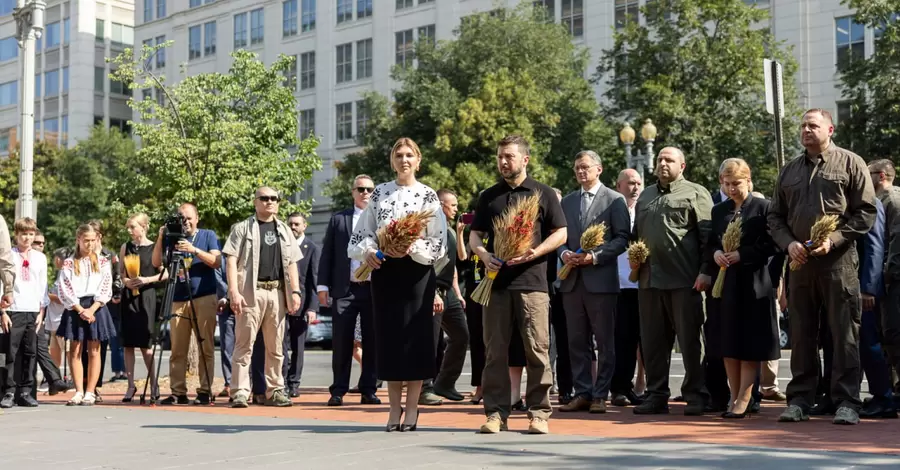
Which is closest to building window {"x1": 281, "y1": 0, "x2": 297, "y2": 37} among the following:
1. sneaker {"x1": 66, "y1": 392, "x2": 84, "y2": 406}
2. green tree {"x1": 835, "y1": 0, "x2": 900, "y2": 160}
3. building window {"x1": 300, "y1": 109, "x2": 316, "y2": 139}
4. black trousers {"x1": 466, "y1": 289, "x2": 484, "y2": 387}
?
building window {"x1": 300, "y1": 109, "x2": 316, "y2": 139}

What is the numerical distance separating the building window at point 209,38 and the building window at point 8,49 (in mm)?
18891

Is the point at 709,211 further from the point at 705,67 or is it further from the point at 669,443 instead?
the point at 705,67

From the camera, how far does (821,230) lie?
27.9 ft

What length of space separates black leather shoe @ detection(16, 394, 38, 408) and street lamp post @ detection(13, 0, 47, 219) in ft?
22.0

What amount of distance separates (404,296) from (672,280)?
255 cm

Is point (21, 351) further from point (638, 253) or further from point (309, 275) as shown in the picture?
point (638, 253)

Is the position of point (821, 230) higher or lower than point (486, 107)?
lower

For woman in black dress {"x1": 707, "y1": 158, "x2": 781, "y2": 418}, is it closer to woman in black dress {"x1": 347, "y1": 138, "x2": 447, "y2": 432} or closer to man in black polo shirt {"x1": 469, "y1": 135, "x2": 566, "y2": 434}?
man in black polo shirt {"x1": 469, "y1": 135, "x2": 566, "y2": 434}

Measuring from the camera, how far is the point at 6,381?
11734 mm

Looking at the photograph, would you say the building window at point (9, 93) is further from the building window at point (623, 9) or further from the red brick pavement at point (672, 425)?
the red brick pavement at point (672, 425)

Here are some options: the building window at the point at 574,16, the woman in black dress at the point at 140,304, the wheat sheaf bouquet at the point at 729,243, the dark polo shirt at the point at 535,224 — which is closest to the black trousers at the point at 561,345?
the wheat sheaf bouquet at the point at 729,243

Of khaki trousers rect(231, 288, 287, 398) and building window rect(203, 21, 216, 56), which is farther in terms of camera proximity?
building window rect(203, 21, 216, 56)

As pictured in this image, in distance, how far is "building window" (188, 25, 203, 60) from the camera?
66256 millimetres

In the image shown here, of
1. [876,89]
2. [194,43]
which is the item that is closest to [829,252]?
[876,89]
